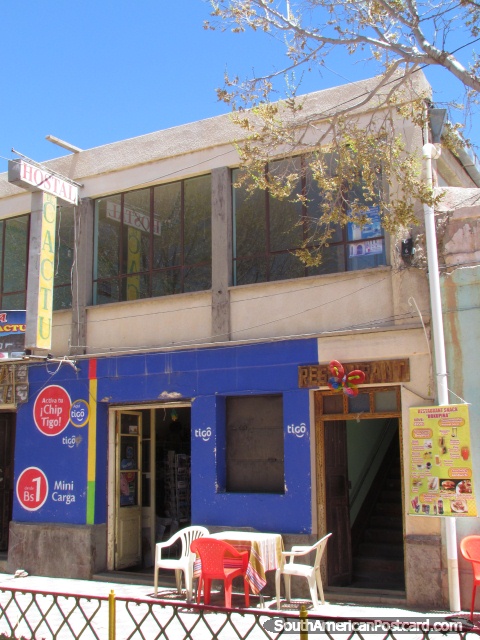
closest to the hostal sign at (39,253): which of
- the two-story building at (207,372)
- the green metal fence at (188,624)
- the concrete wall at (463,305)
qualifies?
the two-story building at (207,372)

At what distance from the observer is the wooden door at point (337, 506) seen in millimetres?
10555

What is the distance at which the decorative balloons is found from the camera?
1000 cm

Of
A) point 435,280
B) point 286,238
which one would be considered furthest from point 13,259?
point 435,280

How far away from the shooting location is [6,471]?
14.4m

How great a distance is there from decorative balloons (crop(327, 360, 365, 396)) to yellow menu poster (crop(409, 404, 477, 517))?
3.34 ft

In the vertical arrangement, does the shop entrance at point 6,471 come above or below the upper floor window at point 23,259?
below

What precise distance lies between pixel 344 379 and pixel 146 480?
4.88 m

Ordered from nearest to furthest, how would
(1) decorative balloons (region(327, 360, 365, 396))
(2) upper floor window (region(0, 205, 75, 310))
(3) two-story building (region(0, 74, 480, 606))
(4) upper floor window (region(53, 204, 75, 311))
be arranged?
(1) decorative balloons (region(327, 360, 365, 396)) → (3) two-story building (region(0, 74, 480, 606)) → (4) upper floor window (region(53, 204, 75, 311)) → (2) upper floor window (region(0, 205, 75, 310))

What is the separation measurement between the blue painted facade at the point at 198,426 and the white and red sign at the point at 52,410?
0.23 feet

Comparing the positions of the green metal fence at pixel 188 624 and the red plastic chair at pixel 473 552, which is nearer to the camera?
the green metal fence at pixel 188 624

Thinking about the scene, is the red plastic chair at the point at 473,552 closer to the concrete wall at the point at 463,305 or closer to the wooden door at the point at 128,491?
the concrete wall at the point at 463,305

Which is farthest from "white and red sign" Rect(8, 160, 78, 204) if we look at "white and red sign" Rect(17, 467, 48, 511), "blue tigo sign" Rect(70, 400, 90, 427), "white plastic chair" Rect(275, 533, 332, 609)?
"white plastic chair" Rect(275, 533, 332, 609)

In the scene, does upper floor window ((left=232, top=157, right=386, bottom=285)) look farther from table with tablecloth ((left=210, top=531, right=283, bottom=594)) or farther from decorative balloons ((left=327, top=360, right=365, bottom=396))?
table with tablecloth ((left=210, top=531, right=283, bottom=594))

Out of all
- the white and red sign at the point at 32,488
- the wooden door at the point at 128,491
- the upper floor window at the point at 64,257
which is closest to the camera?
the wooden door at the point at 128,491
